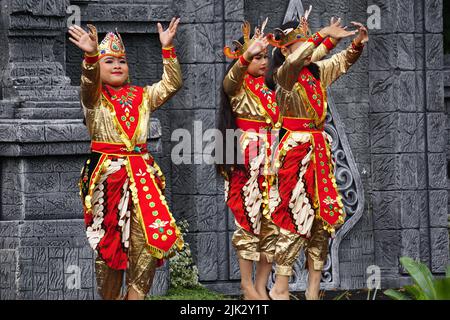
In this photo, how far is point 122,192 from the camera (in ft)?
33.6

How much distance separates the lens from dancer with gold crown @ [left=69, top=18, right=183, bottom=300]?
33.4 feet

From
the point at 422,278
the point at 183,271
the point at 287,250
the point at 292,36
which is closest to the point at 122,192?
the point at 287,250

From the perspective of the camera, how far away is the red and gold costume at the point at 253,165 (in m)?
11.3

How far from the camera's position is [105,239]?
10.2 metres

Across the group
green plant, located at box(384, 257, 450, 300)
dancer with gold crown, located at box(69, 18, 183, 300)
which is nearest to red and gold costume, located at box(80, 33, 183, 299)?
dancer with gold crown, located at box(69, 18, 183, 300)

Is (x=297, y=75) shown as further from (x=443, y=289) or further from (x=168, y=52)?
(x=443, y=289)

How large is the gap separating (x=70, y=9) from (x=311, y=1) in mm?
2381

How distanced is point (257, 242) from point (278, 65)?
1.39m

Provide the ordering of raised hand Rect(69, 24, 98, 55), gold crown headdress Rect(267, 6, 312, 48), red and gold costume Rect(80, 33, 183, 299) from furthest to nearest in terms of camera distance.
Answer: gold crown headdress Rect(267, 6, 312, 48) < red and gold costume Rect(80, 33, 183, 299) < raised hand Rect(69, 24, 98, 55)

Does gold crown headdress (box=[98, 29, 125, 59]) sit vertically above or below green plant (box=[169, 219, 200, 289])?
above

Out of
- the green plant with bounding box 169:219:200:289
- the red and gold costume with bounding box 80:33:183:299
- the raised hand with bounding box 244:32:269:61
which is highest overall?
the raised hand with bounding box 244:32:269:61

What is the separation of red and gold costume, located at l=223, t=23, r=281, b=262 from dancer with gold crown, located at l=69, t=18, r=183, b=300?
104 cm

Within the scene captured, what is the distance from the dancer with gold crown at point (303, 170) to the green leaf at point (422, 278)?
912 millimetres

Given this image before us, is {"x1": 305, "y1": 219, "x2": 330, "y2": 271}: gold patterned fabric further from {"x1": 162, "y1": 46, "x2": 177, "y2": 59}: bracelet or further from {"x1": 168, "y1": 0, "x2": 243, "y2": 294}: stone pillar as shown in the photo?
{"x1": 168, "y1": 0, "x2": 243, "y2": 294}: stone pillar
